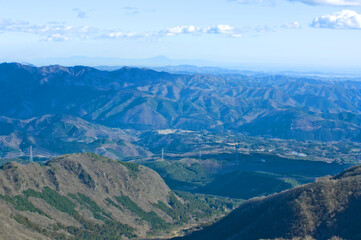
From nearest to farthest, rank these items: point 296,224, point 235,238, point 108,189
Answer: point 296,224, point 235,238, point 108,189

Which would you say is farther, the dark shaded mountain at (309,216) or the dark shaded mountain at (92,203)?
Result: the dark shaded mountain at (92,203)

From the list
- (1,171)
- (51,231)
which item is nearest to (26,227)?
(51,231)

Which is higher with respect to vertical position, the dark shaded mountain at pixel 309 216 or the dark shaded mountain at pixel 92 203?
the dark shaded mountain at pixel 309 216

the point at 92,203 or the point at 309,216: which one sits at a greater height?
the point at 309,216

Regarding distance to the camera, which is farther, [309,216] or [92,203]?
[92,203]

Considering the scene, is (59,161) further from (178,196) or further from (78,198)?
(178,196)
